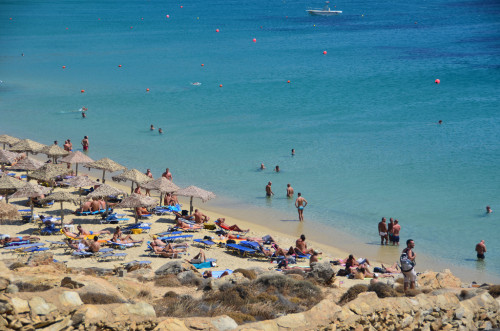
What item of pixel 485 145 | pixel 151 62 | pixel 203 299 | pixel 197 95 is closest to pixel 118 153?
pixel 197 95

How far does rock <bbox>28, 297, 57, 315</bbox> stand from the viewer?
28.8 feet

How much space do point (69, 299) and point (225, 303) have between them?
3.25 m

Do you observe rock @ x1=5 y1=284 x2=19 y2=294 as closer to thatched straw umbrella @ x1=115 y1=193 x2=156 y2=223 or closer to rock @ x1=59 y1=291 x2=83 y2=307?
rock @ x1=59 y1=291 x2=83 y2=307

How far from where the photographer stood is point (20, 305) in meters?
8.77

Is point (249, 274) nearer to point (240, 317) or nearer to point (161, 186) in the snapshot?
point (240, 317)

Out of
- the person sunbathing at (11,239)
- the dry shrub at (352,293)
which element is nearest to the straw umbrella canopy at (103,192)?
the person sunbathing at (11,239)

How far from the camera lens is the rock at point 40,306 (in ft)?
28.8

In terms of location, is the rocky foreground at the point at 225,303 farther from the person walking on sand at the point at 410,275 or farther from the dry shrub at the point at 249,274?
the person walking on sand at the point at 410,275

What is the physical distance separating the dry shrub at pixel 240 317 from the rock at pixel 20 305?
3161 mm

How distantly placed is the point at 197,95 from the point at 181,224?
29.3 meters

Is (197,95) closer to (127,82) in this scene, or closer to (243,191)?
(127,82)

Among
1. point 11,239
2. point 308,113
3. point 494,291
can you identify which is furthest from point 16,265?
point 308,113

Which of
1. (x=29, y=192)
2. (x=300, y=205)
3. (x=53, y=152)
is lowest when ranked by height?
(x=300, y=205)

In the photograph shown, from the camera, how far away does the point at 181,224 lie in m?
21.5
